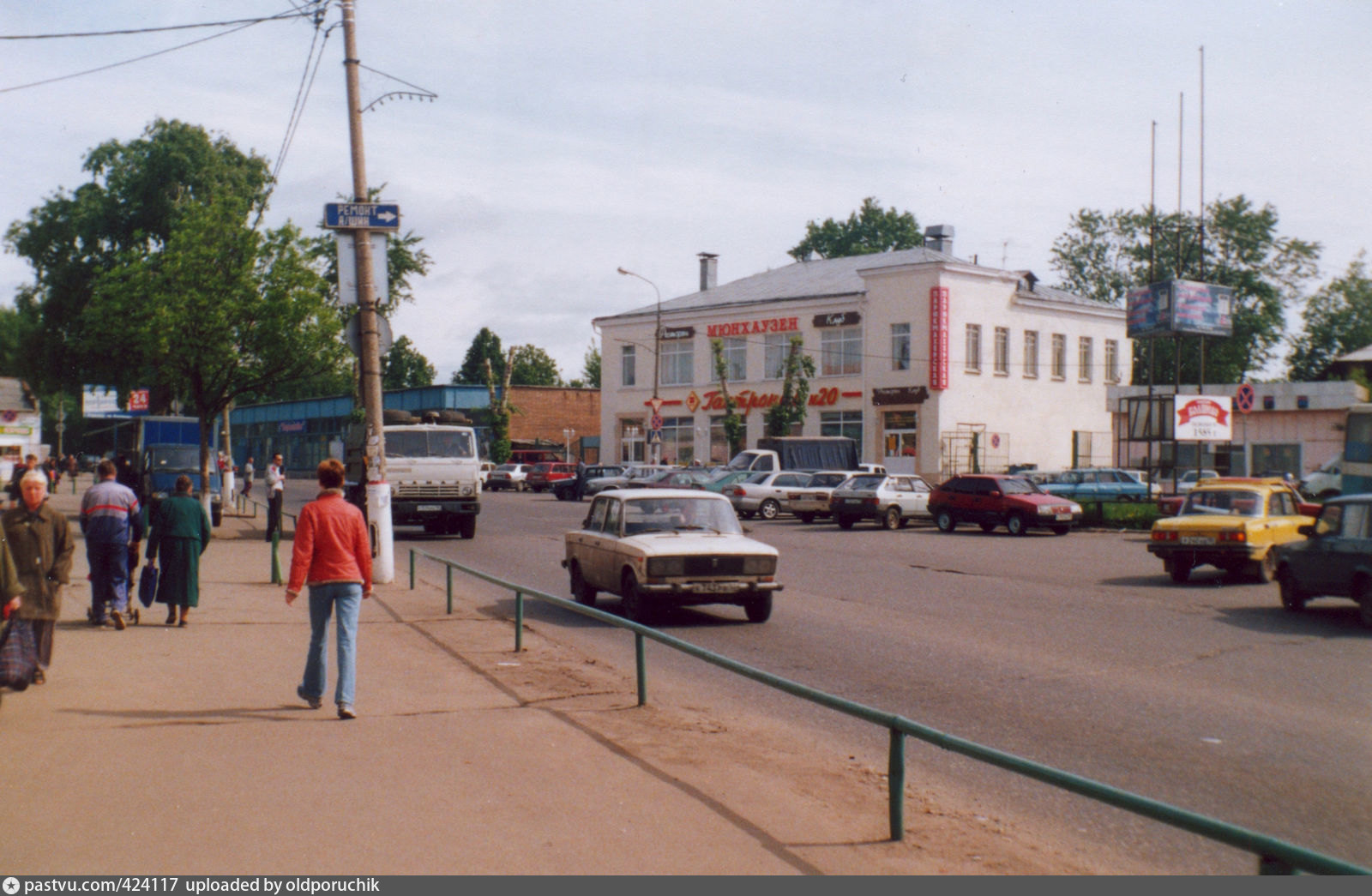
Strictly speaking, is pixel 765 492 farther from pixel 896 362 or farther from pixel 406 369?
pixel 406 369

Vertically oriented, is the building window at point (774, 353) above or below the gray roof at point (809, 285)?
below

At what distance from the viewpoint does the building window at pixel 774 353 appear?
57625mm

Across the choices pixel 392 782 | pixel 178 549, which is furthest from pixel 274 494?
pixel 392 782

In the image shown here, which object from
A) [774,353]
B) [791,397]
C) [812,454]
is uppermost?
[774,353]

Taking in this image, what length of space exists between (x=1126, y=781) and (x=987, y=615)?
7830 mm

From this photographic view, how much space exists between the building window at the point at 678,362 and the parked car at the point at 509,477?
350 inches

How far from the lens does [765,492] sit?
38344 millimetres

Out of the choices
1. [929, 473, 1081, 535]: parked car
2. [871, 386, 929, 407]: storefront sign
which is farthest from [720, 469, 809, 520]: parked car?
[871, 386, 929, 407]: storefront sign

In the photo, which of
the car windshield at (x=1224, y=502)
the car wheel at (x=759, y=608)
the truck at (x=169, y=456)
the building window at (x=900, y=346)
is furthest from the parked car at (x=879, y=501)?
the car wheel at (x=759, y=608)

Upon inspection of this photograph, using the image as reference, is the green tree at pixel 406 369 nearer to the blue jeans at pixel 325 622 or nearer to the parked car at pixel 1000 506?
the parked car at pixel 1000 506

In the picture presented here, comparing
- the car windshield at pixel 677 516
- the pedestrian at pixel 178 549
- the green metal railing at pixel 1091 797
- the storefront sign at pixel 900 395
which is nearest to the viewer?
the green metal railing at pixel 1091 797

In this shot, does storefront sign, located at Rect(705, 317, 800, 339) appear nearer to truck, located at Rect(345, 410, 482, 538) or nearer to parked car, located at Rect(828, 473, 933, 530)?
parked car, located at Rect(828, 473, 933, 530)

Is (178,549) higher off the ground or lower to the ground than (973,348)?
lower

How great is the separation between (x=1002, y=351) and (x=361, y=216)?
41720 mm
